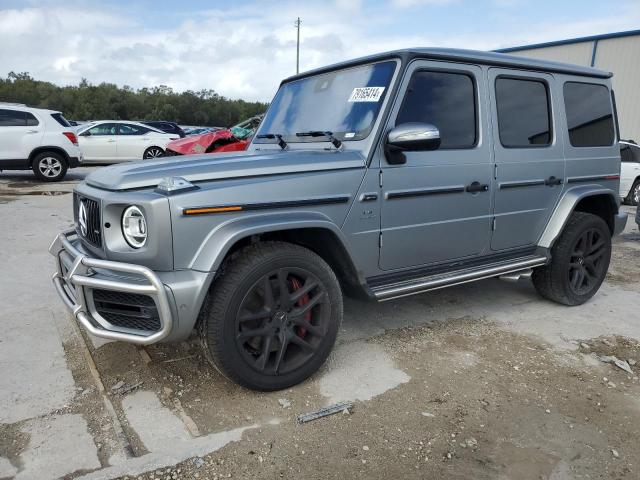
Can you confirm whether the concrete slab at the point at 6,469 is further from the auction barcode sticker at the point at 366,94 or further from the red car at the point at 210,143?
the red car at the point at 210,143

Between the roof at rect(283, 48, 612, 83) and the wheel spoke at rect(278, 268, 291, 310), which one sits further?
the roof at rect(283, 48, 612, 83)

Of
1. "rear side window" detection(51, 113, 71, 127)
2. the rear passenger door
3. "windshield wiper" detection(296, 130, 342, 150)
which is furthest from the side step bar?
"rear side window" detection(51, 113, 71, 127)

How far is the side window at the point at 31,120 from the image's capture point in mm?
11508

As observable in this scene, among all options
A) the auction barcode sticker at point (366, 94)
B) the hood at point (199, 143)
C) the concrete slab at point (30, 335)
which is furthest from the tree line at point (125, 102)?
the auction barcode sticker at point (366, 94)

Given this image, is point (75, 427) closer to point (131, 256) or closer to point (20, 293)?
point (131, 256)

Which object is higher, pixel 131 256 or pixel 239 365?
pixel 131 256

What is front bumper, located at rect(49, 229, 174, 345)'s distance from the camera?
7.98 feet

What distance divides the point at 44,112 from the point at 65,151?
1.05m

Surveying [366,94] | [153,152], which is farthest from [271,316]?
[153,152]

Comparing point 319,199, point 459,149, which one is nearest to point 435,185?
point 459,149

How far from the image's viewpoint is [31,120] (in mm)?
11539

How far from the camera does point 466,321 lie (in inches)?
162

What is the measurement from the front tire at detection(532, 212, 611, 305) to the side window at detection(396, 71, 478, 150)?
140 cm

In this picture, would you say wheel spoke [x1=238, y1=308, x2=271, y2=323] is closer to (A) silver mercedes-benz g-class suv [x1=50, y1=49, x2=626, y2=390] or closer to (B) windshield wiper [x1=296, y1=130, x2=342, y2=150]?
(A) silver mercedes-benz g-class suv [x1=50, y1=49, x2=626, y2=390]
